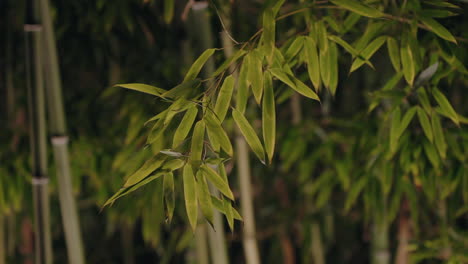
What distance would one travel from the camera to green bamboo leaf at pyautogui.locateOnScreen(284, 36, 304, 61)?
108 centimetres

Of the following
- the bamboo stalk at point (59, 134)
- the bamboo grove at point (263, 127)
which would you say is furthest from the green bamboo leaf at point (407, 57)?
the bamboo stalk at point (59, 134)

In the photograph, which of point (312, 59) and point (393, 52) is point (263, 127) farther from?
point (393, 52)

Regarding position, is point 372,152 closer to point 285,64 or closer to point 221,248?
point 221,248

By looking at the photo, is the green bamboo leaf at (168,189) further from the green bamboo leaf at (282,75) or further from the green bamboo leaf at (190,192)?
the green bamboo leaf at (282,75)

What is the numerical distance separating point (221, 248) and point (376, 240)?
673 millimetres

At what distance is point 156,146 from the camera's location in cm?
152

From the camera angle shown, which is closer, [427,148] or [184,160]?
[184,160]

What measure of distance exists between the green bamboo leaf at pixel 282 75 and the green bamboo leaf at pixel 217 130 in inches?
5.4

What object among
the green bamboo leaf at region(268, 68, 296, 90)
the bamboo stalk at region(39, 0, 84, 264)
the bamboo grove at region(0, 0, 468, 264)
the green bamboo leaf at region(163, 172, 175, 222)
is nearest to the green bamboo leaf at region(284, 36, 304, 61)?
the bamboo grove at region(0, 0, 468, 264)

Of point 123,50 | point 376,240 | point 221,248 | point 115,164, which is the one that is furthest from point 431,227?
point 123,50

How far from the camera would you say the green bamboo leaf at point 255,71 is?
0.94m

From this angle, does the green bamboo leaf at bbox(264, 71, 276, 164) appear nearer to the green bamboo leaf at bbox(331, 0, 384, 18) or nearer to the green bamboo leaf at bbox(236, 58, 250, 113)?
the green bamboo leaf at bbox(236, 58, 250, 113)

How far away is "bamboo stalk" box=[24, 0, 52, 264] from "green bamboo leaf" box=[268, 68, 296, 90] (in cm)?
Answer: 62

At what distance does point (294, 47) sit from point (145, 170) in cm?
39
